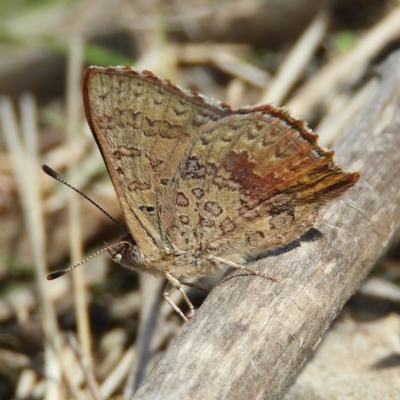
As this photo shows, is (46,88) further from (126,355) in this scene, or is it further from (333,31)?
(126,355)

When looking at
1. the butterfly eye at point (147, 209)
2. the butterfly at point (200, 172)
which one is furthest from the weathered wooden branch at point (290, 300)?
the butterfly eye at point (147, 209)

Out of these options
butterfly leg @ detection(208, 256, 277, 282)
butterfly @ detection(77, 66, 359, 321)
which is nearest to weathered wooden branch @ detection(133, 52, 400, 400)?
butterfly leg @ detection(208, 256, 277, 282)

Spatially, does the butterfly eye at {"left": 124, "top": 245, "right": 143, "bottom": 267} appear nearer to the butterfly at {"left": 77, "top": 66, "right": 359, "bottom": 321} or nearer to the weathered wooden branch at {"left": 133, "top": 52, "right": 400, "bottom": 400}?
the butterfly at {"left": 77, "top": 66, "right": 359, "bottom": 321}

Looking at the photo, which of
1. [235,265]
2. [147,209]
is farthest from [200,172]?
[235,265]

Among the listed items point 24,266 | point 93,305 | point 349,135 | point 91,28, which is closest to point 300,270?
point 349,135

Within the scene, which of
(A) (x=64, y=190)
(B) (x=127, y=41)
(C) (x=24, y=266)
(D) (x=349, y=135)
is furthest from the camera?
(B) (x=127, y=41)

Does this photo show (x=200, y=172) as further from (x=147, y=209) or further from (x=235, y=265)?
(x=235, y=265)

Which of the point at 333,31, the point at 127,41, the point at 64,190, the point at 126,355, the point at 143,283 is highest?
the point at 127,41
